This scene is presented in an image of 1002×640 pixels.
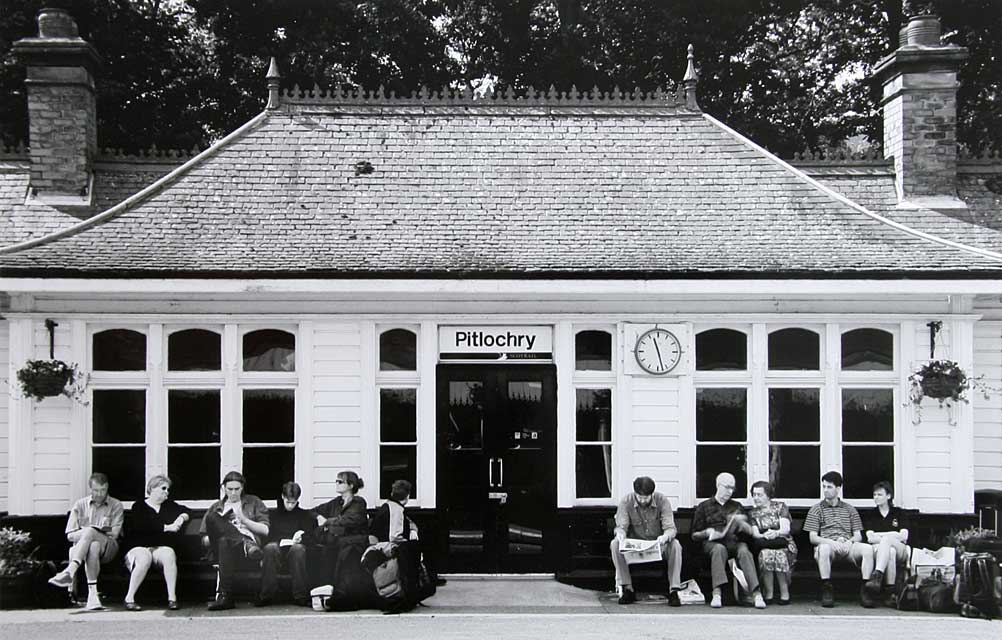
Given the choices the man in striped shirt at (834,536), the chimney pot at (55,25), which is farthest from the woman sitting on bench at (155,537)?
the chimney pot at (55,25)

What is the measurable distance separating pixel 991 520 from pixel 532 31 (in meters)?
15.4

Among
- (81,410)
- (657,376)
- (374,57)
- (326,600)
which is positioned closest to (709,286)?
(657,376)

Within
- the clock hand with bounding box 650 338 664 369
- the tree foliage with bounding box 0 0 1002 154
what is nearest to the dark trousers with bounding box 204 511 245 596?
the clock hand with bounding box 650 338 664 369

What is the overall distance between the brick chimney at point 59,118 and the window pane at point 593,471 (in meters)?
6.53

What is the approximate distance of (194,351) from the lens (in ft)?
35.3

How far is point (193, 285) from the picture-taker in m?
10.1

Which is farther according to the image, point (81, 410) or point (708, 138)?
point (708, 138)

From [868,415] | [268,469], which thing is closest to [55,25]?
[268,469]

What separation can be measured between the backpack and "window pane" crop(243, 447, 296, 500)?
6.25 m

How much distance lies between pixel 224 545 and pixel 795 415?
5.61 meters

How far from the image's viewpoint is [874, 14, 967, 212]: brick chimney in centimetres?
1277

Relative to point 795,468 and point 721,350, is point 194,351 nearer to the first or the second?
point 721,350

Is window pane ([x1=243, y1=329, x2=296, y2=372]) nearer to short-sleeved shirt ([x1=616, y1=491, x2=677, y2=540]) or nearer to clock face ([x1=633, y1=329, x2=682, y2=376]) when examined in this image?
clock face ([x1=633, y1=329, x2=682, y2=376])

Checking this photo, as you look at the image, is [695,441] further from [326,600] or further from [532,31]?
[532,31]
